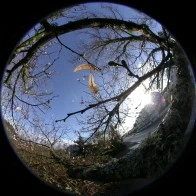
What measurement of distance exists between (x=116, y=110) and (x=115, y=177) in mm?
732

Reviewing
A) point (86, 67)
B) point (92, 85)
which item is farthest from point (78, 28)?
point (92, 85)

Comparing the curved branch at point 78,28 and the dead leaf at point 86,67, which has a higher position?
the curved branch at point 78,28

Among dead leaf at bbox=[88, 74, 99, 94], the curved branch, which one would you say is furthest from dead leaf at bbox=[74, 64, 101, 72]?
the curved branch

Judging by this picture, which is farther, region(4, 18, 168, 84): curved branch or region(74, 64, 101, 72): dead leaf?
region(74, 64, 101, 72): dead leaf

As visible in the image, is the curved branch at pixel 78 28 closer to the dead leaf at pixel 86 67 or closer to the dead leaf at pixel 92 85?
the dead leaf at pixel 86 67

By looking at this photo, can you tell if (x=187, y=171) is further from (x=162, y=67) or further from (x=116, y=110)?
(x=116, y=110)

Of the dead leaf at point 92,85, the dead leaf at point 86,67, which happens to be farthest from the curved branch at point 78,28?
the dead leaf at point 92,85

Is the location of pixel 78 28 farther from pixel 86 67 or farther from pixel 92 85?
pixel 92 85

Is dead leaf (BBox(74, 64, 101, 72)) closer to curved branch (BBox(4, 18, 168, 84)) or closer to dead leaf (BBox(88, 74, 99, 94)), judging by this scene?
dead leaf (BBox(88, 74, 99, 94))

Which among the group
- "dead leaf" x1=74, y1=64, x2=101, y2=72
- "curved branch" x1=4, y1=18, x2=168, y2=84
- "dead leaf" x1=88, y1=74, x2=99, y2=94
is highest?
"curved branch" x1=4, y1=18, x2=168, y2=84

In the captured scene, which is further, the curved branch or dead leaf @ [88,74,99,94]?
dead leaf @ [88,74,99,94]

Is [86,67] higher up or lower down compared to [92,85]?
higher up

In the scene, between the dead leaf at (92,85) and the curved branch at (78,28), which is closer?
the curved branch at (78,28)

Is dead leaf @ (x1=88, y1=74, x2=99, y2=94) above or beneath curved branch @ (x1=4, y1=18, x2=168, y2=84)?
beneath
